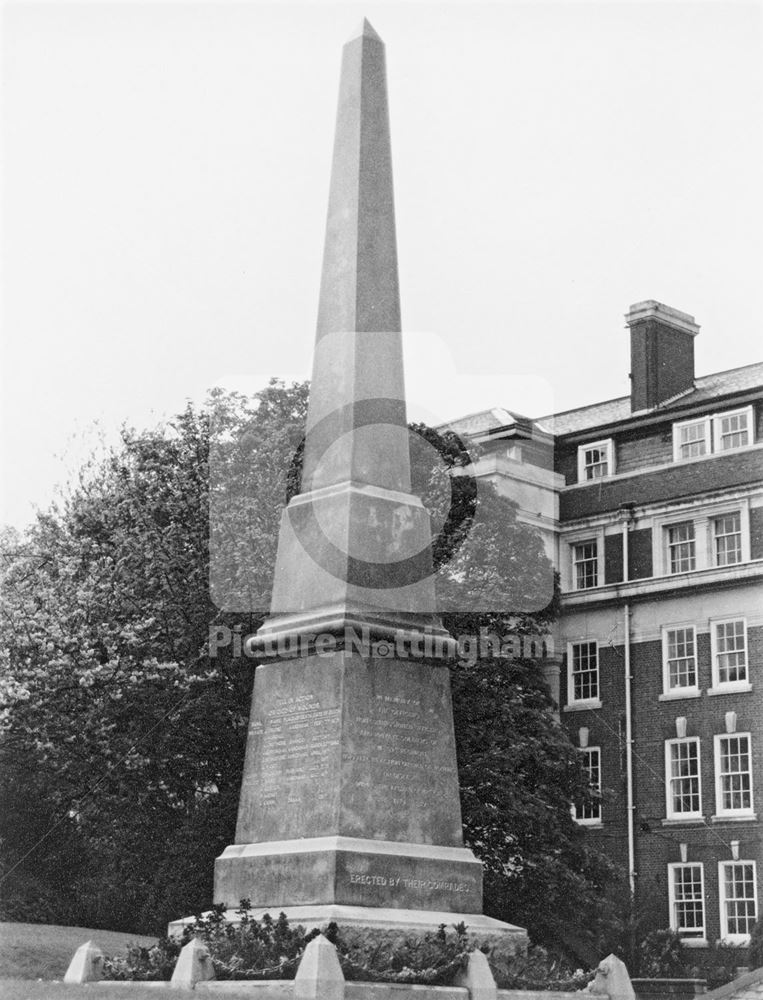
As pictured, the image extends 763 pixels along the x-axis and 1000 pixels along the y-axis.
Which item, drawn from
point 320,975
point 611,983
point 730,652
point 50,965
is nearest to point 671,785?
point 730,652

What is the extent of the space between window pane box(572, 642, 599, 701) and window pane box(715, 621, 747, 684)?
14.1ft

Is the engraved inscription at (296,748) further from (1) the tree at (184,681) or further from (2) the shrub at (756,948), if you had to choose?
(2) the shrub at (756,948)

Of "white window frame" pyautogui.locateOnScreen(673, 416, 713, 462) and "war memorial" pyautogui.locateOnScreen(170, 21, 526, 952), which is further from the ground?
"white window frame" pyautogui.locateOnScreen(673, 416, 713, 462)

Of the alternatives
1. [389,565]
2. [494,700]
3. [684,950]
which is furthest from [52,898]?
[389,565]

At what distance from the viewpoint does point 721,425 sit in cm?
4762

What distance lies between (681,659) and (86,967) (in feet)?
112

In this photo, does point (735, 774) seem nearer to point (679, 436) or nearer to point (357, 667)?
point (679, 436)

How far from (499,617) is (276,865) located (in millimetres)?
19788

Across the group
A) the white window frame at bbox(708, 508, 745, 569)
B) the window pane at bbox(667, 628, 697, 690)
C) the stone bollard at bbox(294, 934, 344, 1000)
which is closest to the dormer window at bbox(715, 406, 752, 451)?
the white window frame at bbox(708, 508, 745, 569)

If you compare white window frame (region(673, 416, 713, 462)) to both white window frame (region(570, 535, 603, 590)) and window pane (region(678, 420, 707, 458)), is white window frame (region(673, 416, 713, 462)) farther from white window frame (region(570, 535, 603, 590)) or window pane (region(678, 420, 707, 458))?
white window frame (region(570, 535, 603, 590))

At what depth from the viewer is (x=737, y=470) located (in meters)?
46.7

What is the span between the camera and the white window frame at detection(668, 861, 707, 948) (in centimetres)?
4319

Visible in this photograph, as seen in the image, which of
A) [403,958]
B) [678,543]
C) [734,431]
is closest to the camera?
[403,958]

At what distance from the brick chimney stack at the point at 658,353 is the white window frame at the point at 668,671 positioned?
7.92 metres
